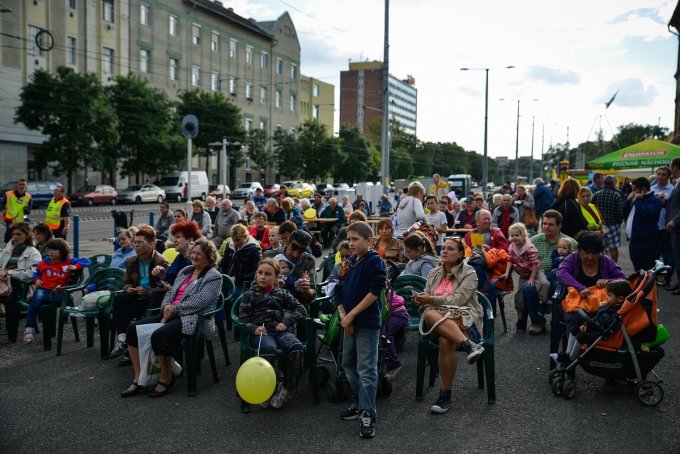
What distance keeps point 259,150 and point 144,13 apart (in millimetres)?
16622

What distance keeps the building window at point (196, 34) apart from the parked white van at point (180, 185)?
1723 cm

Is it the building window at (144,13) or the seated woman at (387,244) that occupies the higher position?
the building window at (144,13)

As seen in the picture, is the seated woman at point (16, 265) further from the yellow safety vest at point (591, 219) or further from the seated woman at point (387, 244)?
the yellow safety vest at point (591, 219)

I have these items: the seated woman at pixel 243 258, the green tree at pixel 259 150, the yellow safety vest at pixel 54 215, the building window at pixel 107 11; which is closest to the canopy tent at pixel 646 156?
the seated woman at pixel 243 258

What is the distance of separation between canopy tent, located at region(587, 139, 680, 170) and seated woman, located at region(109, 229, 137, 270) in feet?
55.0

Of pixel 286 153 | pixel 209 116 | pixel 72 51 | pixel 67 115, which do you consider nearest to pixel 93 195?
pixel 67 115

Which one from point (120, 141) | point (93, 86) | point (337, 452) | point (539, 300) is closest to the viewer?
point (337, 452)

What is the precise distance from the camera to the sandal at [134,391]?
5695mm

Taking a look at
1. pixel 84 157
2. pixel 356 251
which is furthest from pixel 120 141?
pixel 356 251

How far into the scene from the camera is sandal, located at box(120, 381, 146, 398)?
18.7 feet

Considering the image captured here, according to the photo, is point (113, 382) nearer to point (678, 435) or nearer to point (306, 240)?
point (306, 240)

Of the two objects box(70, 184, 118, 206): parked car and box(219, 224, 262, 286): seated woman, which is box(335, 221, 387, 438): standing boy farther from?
box(70, 184, 118, 206): parked car

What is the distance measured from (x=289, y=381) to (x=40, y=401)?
86.9 inches

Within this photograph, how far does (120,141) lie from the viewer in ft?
146
